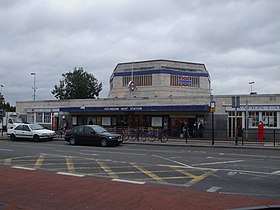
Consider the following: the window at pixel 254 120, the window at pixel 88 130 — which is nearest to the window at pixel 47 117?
the window at pixel 88 130

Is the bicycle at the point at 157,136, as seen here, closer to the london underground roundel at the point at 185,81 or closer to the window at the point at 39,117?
the window at the point at 39,117

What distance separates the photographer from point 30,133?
26109 millimetres

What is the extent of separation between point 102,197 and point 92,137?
14.9m

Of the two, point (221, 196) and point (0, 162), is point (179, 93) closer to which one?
point (0, 162)

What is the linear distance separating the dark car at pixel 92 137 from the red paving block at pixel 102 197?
12.2 meters

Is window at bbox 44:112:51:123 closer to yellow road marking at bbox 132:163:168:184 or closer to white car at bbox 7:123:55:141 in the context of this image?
white car at bbox 7:123:55:141

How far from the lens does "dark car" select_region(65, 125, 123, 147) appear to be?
2178cm

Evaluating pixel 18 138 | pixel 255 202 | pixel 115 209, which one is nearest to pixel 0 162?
pixel 115 209

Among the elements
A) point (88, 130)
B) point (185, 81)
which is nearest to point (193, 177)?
point (88, 130)

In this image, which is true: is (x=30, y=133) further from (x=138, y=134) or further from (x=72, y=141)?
(x=138, y=134)

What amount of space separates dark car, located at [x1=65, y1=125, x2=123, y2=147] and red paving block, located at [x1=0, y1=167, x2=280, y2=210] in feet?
40.1

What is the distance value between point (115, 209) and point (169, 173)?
4517 millimetres

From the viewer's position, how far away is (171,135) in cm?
3061

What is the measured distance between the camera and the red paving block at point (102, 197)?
22.4 ft
